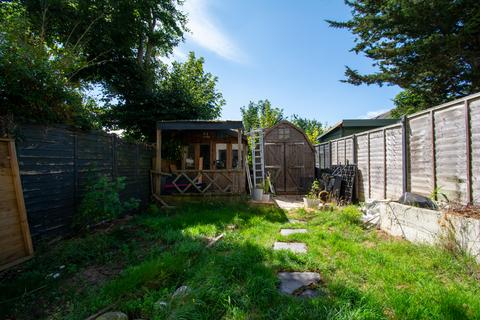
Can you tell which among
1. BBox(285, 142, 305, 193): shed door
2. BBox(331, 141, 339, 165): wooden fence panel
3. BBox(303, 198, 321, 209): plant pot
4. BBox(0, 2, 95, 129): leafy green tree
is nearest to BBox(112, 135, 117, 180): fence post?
BBox(0, 2, 95, 129): leafy green tree

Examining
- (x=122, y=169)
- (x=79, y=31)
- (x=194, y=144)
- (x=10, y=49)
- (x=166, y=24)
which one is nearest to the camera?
(x=10, y=49)

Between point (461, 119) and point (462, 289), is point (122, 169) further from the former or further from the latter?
point (461, 119)

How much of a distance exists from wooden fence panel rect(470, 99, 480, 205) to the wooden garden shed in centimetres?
749

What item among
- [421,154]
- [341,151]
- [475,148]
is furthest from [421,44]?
[475,148]

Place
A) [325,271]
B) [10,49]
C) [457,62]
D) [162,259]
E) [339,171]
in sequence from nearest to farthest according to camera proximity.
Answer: [325,271] → [162,259] → [10,49] → [457,62] → [339,171]

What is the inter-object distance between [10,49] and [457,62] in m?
11.1

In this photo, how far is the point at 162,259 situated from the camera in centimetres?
301

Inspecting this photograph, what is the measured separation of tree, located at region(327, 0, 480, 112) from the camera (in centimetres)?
648

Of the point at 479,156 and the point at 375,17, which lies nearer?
the point at 479,156

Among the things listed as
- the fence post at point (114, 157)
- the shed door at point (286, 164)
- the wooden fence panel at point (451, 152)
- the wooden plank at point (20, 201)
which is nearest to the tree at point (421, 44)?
the shed door at point (286, 164)

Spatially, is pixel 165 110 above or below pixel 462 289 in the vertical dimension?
above

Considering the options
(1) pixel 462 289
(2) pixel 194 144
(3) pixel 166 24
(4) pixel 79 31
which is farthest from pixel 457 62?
(4) pixel 79 31

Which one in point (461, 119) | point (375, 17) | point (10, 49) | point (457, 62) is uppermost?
point (375, 17)

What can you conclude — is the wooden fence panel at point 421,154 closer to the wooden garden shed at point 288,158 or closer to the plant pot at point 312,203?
the plant pot at point 312,203
